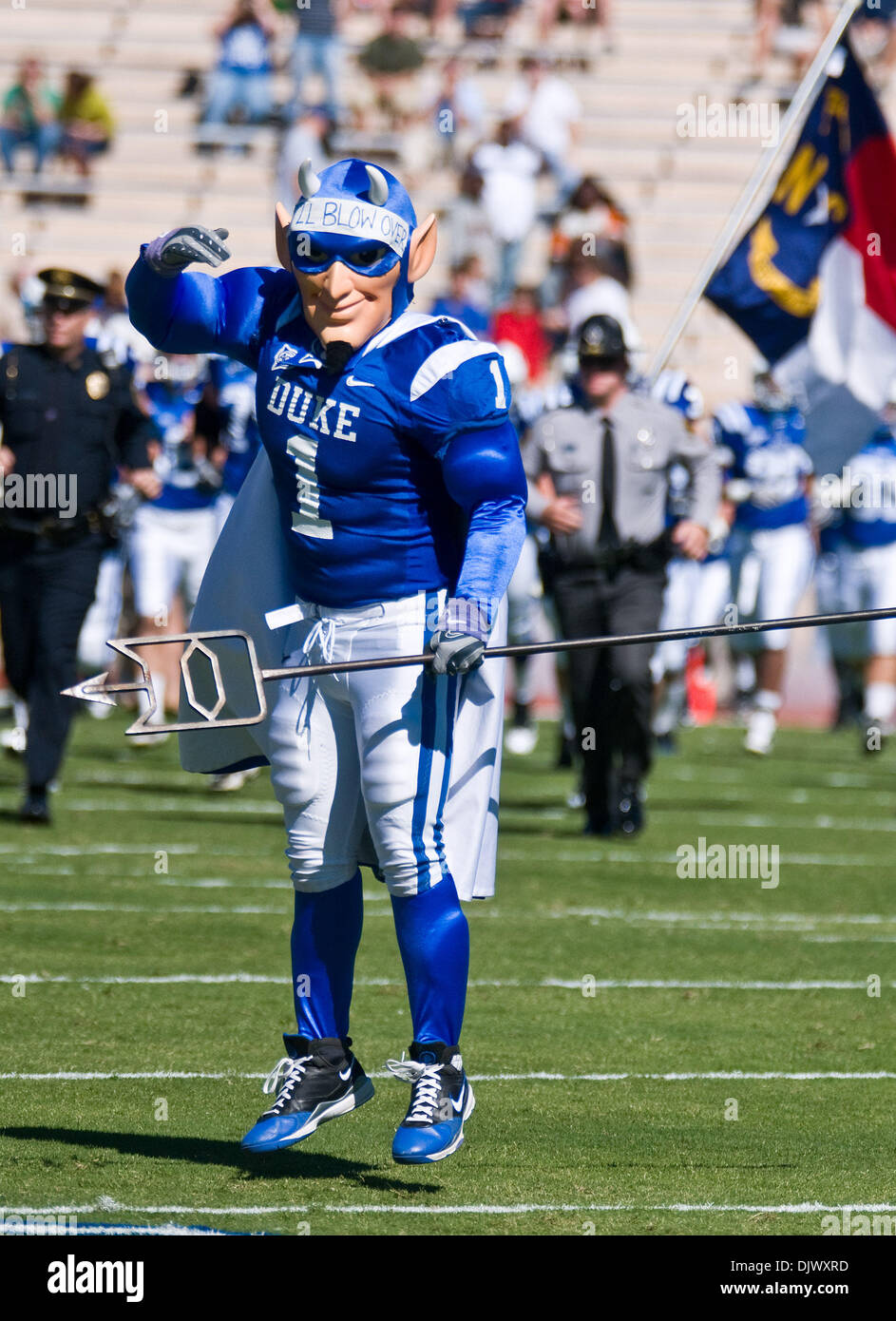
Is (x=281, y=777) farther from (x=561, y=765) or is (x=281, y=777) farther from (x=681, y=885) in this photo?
(x=561, y=765)

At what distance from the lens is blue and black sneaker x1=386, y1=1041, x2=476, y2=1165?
486cm

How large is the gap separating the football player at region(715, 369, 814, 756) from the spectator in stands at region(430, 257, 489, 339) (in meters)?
3.24

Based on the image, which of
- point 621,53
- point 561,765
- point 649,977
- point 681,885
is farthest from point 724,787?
point 621,53

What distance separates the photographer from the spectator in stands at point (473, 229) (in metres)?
21.6

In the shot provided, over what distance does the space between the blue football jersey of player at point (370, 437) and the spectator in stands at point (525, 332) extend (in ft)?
47.2

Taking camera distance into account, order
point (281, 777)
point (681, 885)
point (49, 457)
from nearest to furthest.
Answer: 1. point (281, 777)
2. point (681, 885)
3. point (49, 457)

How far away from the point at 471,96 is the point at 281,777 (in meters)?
18.9

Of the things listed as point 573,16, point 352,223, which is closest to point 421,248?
point 352,223

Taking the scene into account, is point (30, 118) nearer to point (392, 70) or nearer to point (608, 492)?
point (392, 70)

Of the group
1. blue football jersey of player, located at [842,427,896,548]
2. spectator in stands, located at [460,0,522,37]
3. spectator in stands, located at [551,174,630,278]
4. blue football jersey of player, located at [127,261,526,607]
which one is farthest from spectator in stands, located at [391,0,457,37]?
blue football jersey of player, located at [127,261,526,607]

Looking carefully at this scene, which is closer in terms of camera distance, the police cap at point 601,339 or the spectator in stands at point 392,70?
the police cap at point 601,339

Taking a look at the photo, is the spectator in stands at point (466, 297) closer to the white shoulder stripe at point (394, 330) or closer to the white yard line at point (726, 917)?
the white yard line at point (726, 917)

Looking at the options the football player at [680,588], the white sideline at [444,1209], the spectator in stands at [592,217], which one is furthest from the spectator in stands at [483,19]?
the white sideline at [444,1209]

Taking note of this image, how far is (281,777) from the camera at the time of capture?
523cm
